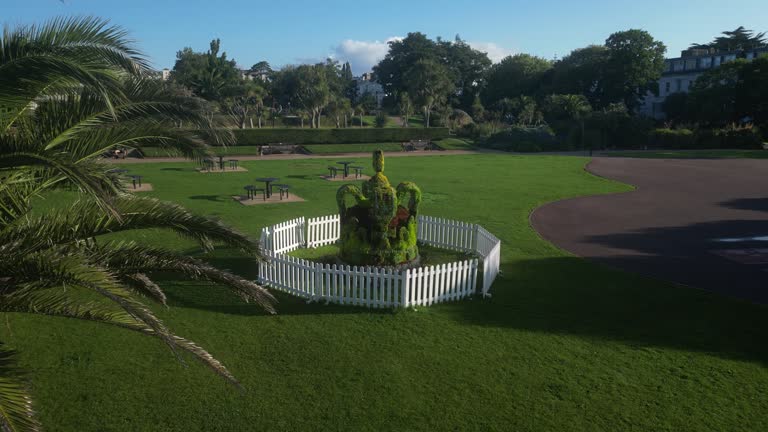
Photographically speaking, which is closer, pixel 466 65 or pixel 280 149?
pixel 280 149

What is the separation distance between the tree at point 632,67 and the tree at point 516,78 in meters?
10.5

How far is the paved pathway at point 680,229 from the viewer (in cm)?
1284

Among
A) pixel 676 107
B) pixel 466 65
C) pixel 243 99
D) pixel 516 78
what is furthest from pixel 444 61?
pixel 243 99

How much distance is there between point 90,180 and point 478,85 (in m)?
91.9

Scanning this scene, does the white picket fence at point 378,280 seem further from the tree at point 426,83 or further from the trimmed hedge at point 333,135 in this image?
the tree at point 426,83

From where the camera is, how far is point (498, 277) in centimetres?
1209

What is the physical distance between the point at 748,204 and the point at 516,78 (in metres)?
60.2

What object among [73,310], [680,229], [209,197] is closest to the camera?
[73,310]

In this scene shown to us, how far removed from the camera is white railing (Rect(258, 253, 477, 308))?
33.2 ft

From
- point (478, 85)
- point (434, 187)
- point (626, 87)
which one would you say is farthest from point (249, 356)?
point (478, 85)

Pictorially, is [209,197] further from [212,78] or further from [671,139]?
[671,139]

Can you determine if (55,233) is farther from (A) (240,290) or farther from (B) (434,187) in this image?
(B) (434,187)

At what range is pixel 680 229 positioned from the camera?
1745 centimetres

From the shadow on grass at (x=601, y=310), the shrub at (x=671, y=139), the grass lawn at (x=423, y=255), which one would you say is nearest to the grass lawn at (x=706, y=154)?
the shrub at (x=671, y=139)
